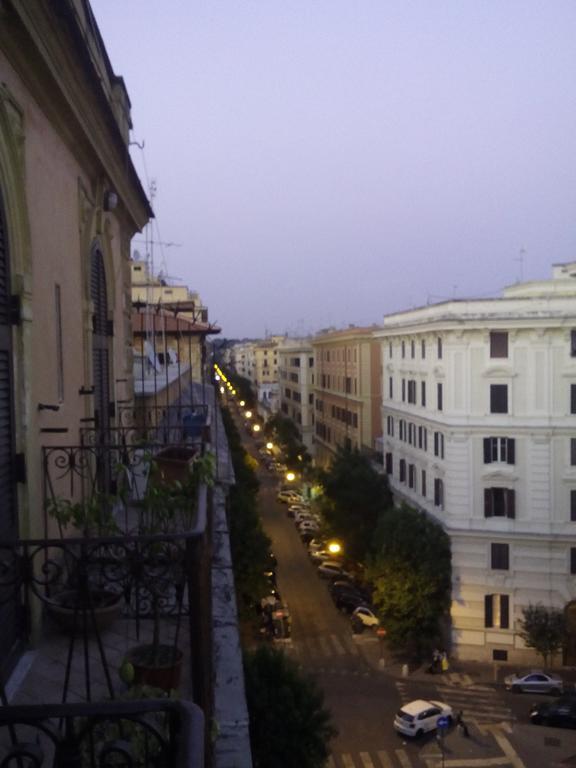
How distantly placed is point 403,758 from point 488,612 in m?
7.35

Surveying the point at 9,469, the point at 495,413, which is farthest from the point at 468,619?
the point at 9,469

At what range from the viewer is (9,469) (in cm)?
505

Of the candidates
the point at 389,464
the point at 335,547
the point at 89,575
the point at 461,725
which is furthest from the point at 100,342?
the point at 335,547

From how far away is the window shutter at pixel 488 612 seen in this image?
82.8 feet

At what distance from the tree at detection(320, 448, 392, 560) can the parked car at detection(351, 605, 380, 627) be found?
2900 millimetres

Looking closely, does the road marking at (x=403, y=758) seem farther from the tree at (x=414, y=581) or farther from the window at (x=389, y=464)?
the window at (x=389, y=464)

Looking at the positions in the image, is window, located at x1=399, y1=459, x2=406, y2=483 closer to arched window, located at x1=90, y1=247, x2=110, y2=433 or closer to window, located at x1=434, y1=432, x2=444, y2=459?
window, located at x1=434, y1=432, x2=444, y2=459

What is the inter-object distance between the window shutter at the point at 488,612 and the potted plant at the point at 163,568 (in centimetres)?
2165

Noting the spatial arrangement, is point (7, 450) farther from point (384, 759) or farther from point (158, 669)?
point (384, 759)

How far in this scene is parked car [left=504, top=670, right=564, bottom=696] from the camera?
23.0 meters

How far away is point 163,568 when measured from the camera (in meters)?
4.37

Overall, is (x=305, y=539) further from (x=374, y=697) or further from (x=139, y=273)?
Answer: (x=139, y=273)

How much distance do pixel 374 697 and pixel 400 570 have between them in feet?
13.4

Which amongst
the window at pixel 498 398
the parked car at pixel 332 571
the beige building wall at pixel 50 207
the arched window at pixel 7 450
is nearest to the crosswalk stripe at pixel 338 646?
the parked car at pixel 332 571
